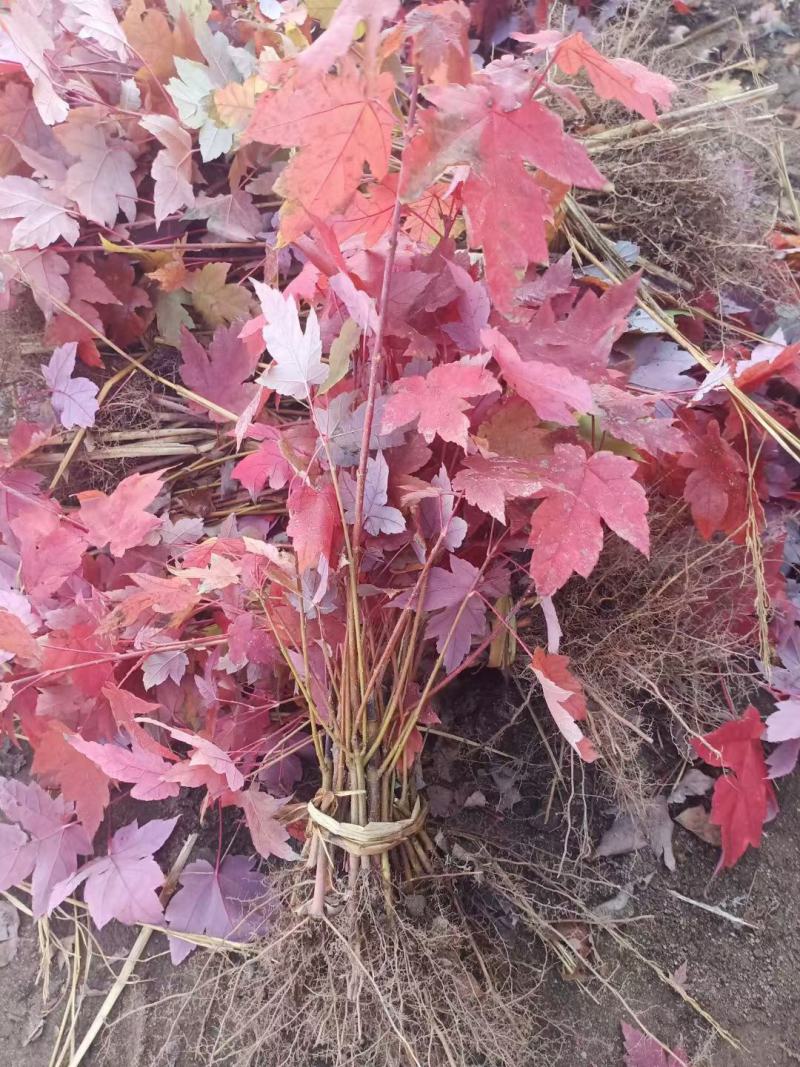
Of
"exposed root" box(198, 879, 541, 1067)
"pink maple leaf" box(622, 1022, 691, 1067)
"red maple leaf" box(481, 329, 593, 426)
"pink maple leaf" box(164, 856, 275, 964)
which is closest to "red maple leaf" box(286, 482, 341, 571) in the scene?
"red maple leaf" box(481, 329, 593, 426)

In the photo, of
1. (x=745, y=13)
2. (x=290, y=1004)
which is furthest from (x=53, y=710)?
(x=745, y=13)

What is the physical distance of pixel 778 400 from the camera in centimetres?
111

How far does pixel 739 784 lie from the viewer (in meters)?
1.00

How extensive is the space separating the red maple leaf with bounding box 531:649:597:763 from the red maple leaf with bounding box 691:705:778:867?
0.26 metres

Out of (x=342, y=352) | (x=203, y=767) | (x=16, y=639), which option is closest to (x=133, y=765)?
(x=203, y=767)

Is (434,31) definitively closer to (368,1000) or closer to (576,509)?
(576,509)

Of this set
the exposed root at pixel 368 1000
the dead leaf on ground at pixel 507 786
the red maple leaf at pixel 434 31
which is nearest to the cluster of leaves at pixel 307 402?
the red maple leaf at pixel 434 31

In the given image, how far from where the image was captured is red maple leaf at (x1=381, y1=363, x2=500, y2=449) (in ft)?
2.07

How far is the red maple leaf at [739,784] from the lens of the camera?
966mm

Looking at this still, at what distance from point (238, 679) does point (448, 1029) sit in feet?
1.64

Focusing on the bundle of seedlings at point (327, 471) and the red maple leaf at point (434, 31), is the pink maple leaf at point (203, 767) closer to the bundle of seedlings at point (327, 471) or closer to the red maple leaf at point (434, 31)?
the bundle of seedlings at point (327, 471)

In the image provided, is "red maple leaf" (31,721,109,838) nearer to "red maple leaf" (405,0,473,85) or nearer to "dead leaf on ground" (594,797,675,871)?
"dead leaf on ground" (594,797,675,871)

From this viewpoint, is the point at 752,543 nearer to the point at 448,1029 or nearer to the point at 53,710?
the point at 448,1029

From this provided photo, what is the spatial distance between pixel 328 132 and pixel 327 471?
0.32 meters
